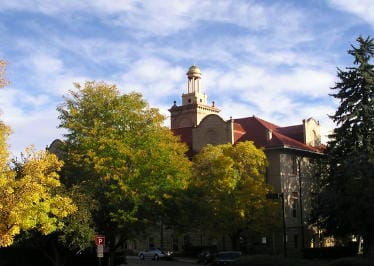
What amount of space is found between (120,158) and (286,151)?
96.8 feet

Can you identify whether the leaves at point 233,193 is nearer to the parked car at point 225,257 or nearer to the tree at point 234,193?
the tree at point 234,193

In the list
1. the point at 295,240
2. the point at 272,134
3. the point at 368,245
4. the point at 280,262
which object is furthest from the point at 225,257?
the point at 272,134

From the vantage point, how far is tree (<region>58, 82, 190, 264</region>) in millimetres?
33625

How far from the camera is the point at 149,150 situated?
34.9 m

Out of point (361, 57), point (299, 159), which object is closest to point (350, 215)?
point (361, 57)

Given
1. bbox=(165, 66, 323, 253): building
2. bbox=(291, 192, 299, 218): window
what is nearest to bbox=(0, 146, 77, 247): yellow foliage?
bbox=(165, 66, 323, 253): building

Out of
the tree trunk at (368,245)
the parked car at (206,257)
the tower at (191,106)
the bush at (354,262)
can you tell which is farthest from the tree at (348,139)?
the tower at (191,106)

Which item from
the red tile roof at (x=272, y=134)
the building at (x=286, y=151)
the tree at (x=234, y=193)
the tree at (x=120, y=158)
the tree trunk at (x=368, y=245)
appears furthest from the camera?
the red tile roof at (x=272, y=134)

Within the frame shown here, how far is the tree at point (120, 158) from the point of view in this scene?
33625 mm

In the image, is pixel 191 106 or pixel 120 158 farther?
pixel 191 106

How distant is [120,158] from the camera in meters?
34.2

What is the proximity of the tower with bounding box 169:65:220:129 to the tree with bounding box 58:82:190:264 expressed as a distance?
4792 centimetres

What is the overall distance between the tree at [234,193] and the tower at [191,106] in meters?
34.5

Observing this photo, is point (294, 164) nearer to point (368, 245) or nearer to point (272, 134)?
point (272, 134)
